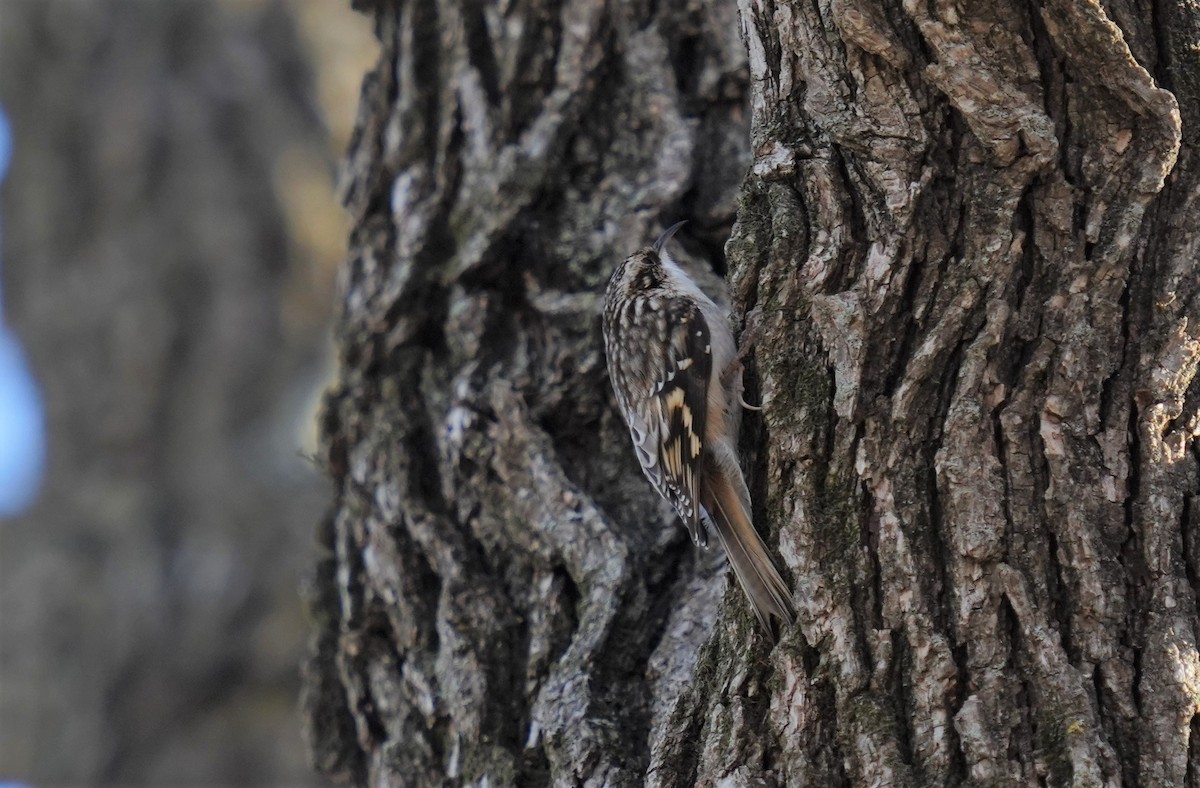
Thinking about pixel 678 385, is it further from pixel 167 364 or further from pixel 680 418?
pixel 167 364

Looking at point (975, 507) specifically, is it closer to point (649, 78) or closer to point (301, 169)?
point (649, 78)

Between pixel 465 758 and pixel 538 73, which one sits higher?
pixel 538 73

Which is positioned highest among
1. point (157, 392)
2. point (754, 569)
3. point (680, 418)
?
point (157, 392)

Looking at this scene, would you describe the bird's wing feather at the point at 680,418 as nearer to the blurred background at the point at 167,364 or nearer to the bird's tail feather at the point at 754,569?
the bird's tail feather at the point at 754,569

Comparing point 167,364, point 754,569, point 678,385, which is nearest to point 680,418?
point 678,385

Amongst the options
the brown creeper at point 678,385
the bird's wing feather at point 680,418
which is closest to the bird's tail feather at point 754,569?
the brown creeper at point 678,385

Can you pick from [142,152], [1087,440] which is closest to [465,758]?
[1087,440]

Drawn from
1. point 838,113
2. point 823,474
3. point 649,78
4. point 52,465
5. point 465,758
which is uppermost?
point 52,465
